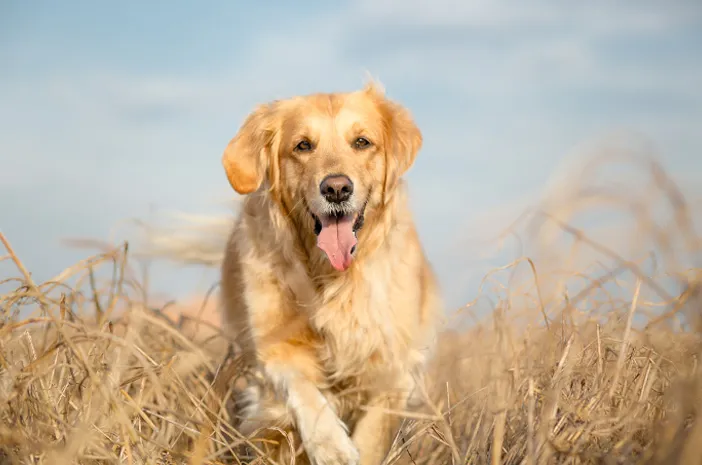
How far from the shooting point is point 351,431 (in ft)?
11.4

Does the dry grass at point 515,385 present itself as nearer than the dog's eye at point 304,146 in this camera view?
Yes

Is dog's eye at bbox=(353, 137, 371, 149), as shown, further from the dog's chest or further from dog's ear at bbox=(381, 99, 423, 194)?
the dog's chest

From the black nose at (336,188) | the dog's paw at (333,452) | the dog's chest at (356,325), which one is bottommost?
the dog's paw at (333,452)

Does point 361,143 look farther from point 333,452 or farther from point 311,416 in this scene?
point 333,452

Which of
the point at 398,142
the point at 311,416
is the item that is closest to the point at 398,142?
the point at 398,142

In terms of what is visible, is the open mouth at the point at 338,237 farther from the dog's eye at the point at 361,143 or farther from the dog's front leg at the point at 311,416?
the dog's front leg at the point at 311,416

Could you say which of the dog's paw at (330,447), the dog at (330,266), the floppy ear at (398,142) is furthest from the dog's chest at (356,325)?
the floppy ear at (398,142)

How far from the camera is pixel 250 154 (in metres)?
3.58

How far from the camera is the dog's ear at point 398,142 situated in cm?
357

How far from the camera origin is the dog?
328cm

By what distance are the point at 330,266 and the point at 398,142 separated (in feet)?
2.51

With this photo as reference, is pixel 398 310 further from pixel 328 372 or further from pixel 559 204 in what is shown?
pixel 559 204

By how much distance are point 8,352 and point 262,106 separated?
1997 millimetres

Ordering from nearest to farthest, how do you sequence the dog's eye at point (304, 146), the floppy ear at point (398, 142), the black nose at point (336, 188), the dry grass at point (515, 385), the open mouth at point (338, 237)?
the dry grass at point (515, 385)
the black nose at point (336, 188)
the open mouth at point (338, 237)
the dog's eye at point (304, 146)
the floppy ear at point (398, 142)
